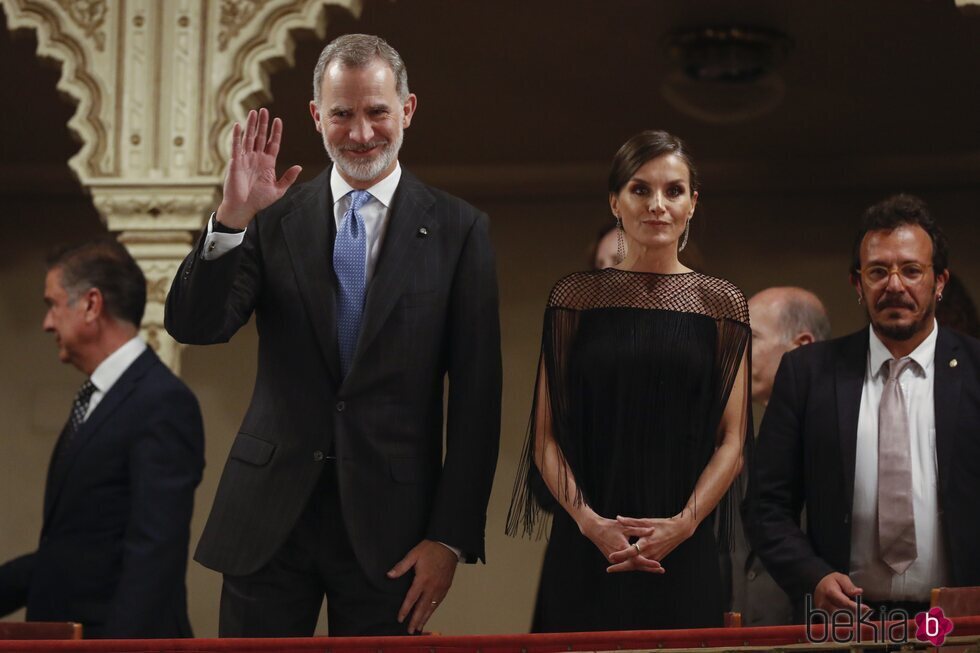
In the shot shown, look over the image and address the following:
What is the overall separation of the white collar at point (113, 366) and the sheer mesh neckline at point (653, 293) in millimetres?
1616

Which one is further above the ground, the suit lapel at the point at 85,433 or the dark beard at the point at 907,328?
the dark beard at the point at 907,328

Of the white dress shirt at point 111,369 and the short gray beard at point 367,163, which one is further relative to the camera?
the white dress shirt at point 111,369

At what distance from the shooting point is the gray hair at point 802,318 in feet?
17.4

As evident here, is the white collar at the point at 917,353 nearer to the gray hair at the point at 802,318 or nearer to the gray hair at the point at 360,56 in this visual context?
the gray hair at the point at 802,318

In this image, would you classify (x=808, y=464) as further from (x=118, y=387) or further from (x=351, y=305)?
(x=118, y=387)

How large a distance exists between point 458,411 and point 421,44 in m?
3.72

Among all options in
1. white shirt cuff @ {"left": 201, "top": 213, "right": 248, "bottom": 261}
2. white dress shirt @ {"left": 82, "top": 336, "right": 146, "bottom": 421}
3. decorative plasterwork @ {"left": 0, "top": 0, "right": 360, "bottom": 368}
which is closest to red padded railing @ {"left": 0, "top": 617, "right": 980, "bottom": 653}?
white shirt cuff @ {"left": 201, "top": 213, "right": 248, "bottom": 261}

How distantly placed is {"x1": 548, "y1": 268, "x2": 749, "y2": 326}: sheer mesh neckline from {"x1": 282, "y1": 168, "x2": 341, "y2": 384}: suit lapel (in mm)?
538

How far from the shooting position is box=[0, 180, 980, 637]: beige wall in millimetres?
8492

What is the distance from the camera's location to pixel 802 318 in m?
5.33

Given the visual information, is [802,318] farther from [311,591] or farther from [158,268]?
[311,591]

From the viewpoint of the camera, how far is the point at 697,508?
359 cm

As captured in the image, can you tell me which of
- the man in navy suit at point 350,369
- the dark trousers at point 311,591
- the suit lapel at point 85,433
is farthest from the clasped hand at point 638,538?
the suit lapel at point 85,433

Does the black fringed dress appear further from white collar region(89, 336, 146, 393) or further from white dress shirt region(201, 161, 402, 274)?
white collar region(89, 336, 146, 393)
